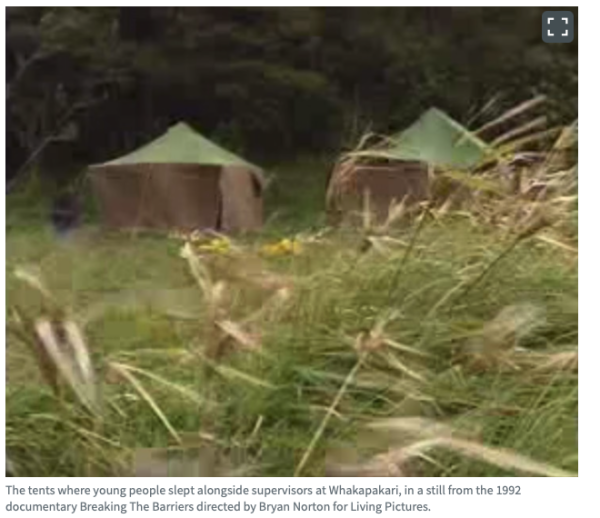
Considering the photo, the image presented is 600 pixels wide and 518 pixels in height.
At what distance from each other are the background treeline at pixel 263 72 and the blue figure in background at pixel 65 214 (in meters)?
0.05

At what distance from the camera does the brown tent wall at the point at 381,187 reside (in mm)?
1236

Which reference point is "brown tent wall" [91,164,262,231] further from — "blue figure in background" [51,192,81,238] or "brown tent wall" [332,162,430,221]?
"brown tent wall" [332,162,430,221]

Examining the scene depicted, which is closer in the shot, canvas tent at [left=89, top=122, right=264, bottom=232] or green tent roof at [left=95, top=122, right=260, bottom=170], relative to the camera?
canvas tent at [left=89, top=122, right=264, bottom=232]

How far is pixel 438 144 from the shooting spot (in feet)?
4.13

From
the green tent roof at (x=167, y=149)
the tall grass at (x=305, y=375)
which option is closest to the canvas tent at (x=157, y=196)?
the green tent roof at (x=167, y=149)

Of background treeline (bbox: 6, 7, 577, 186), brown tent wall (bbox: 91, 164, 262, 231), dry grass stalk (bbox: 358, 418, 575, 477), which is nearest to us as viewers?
dry grass stalk (bbox: 358, 418, 575, 477)

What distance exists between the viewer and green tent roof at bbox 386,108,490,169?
1.23m

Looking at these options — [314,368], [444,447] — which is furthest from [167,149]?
[444,447]

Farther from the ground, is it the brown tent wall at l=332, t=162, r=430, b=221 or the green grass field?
the brown tent wall at l=332, t=162, r=430, b=221

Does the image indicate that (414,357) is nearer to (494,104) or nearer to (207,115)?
(494,104)

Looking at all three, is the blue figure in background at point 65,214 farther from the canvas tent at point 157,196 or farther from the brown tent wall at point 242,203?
the brown tent wall at point 242,203

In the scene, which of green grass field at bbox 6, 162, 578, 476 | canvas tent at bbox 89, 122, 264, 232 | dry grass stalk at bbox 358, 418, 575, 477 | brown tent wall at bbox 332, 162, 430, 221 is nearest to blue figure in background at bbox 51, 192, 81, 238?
canvas tent at bbox 89, 122, 264, 232

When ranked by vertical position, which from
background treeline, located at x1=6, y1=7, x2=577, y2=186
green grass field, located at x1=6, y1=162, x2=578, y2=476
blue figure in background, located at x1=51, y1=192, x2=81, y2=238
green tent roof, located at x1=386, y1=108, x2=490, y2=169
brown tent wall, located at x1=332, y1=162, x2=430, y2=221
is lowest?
green grass field, located at x1=6, y1=162, x2=578, y2=476

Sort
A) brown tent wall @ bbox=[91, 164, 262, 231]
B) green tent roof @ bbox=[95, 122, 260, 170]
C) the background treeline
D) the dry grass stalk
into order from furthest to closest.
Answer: green tent roof @ bbox=[95, 122, 260, 170] → brown tent wall @ bbox=[91, 164, 262, 231] → the background treeline → the dry grass stalk
